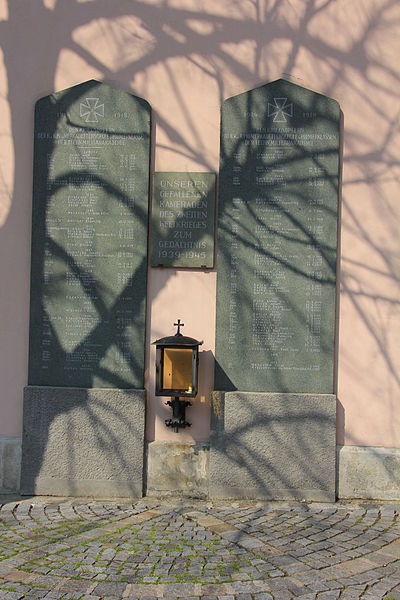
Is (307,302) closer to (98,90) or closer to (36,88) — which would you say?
(98,90)

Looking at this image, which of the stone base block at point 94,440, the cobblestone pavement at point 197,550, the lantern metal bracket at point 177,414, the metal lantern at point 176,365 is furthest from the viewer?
the stone base block at point 94,440

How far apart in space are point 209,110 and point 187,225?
3.33 feet

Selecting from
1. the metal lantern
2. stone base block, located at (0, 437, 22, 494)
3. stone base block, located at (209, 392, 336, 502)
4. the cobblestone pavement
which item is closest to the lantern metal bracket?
the metal lantern

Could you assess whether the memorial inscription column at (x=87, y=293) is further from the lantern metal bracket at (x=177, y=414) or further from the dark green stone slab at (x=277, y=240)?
the dark green stone slab at (x=277, y=240)

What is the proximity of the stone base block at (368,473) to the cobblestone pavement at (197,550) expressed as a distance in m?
0.15

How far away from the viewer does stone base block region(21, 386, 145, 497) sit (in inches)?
196

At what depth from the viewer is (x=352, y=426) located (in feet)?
16.4

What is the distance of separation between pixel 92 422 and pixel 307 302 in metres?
2.09

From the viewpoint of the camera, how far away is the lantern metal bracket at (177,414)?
16.0 feet

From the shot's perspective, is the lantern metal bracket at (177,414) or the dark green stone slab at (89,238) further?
the dark green stone slab at (89,238)

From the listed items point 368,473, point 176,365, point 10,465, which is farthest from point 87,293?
point 368,473

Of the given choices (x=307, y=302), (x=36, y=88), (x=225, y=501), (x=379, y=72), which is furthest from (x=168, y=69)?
(x=225, y=501)

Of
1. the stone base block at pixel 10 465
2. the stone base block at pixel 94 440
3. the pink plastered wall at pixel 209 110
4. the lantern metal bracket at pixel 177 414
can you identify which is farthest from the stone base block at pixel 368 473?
the stone base block at pixel 10 465

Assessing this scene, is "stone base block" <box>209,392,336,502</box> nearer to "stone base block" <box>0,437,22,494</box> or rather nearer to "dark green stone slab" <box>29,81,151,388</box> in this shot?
"dark green stone slab" <box>29,81,151,388</box>
